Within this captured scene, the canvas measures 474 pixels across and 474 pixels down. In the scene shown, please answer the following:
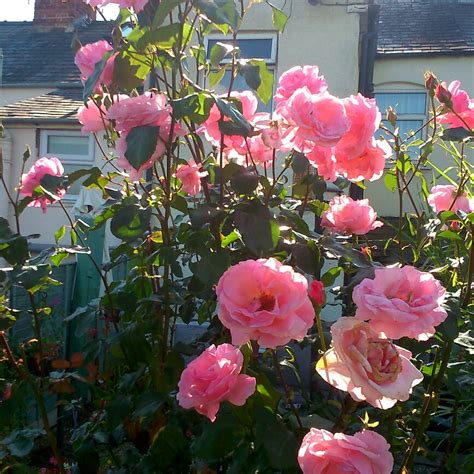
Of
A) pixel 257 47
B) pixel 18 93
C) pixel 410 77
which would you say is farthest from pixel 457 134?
pixel 18 93

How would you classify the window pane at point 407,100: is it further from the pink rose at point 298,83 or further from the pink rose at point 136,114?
the pink rose at point 136,114

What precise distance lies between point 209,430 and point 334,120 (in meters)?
0.60

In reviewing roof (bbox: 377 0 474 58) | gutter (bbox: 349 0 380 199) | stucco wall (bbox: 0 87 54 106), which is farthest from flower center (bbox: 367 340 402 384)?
stucco wall (bbox: 0 87 54 106)

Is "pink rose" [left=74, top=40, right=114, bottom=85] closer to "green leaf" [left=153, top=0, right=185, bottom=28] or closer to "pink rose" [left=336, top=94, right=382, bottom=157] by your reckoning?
"green leaf" [left=153, top=0, right=185, bottom=28]

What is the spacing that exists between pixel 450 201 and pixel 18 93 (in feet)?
36.4

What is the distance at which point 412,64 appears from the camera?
1098 cm

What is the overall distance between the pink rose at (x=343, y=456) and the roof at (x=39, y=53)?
35.1 ft

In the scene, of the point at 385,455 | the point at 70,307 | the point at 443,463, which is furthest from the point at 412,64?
the point at 385,455

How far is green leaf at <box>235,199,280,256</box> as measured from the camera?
3.76ft

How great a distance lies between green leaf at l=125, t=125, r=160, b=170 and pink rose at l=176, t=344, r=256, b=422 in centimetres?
36

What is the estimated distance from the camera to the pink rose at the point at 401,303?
92cm

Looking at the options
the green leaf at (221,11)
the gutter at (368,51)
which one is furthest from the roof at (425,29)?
the green leaf at (221,11)

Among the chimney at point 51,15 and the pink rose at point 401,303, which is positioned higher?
the chimney at point 51,15

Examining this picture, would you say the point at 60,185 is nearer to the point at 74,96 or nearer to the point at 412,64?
the point at 74,96
